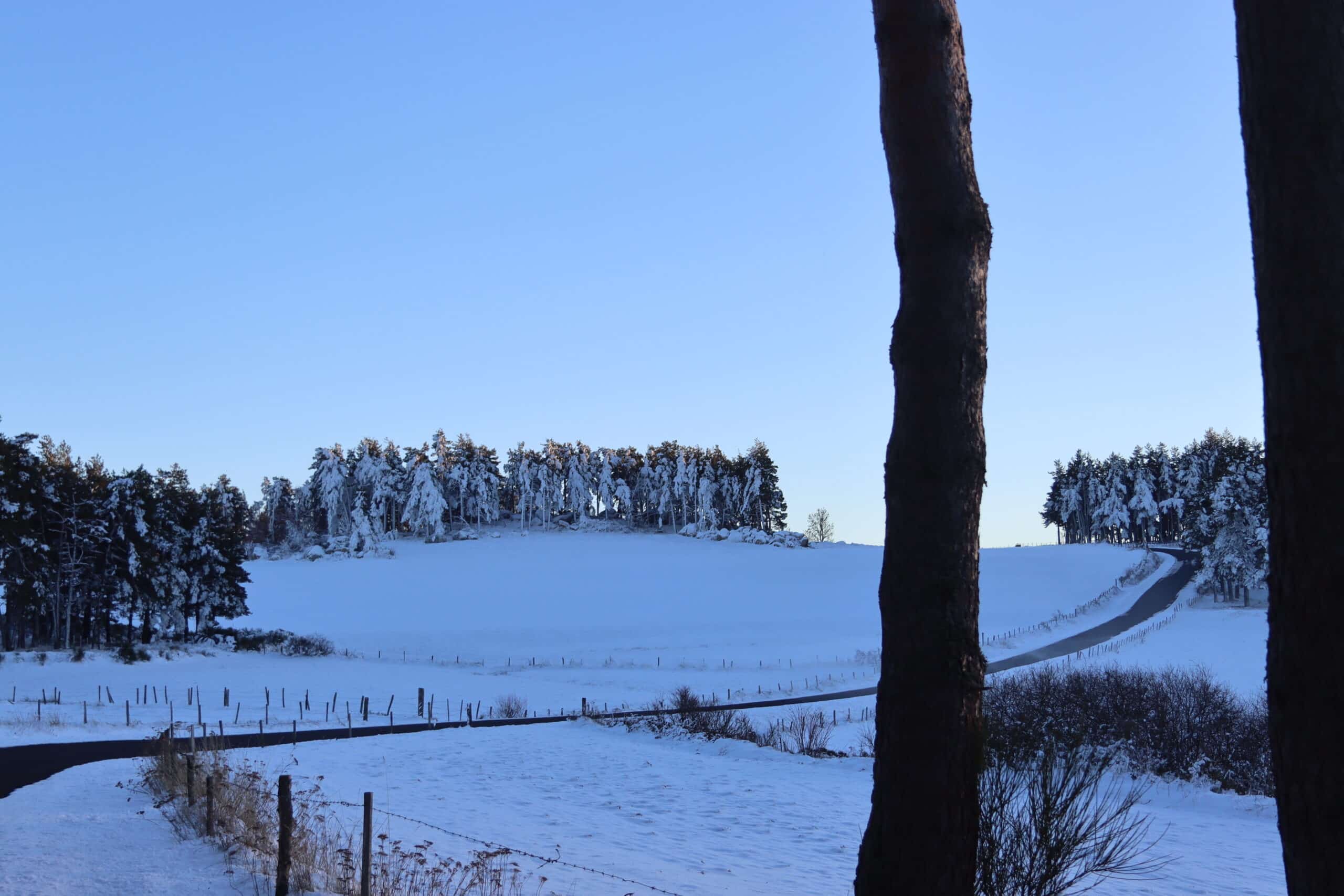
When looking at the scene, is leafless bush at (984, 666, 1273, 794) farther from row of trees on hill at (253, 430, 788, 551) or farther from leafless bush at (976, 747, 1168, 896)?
row of trees on hill at (253, 430, 788, 551)

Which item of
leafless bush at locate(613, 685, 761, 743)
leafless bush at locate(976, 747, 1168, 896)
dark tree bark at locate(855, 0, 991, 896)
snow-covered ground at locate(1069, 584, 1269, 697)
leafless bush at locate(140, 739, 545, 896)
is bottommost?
snow-covered ground at locate(1069, 584, 1269, 697)

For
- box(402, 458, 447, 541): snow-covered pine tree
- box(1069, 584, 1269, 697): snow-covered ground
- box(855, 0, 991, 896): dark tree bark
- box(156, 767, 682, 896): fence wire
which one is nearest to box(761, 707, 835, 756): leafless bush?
box(156, 767, 682, 896): fence wire

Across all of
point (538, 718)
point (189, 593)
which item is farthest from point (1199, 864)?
point (189, 593)

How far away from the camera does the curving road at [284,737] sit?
19844mm

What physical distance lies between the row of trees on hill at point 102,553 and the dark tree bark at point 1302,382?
57.4 metres

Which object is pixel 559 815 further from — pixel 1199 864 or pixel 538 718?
pixel 538 718

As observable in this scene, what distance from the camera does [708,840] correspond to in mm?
14195

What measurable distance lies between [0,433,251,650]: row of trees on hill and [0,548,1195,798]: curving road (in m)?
29.8

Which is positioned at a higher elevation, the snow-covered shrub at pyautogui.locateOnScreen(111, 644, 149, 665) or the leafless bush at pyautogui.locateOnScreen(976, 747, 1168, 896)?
the leafless bush at pyautogui.locateOnScreen(976, 747, 1168, 896)

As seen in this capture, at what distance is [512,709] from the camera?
123 ft

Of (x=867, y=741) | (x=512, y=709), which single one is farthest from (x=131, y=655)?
(x=867, y=741)

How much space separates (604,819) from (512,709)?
22.5 metres

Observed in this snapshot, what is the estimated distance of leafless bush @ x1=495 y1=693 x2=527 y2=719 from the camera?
1442 inches

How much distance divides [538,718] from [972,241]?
33109mm
